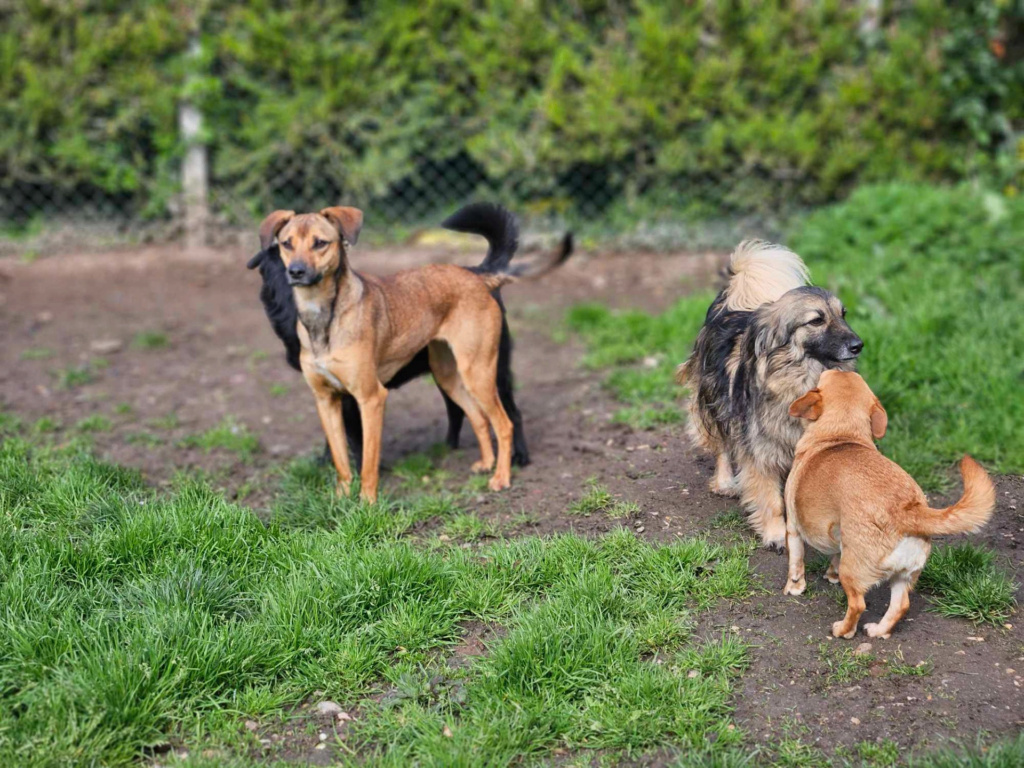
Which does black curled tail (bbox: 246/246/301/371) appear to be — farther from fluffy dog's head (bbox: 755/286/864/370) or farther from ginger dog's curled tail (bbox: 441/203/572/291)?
fluffy dog's head (bbox: 755/286/864/370)

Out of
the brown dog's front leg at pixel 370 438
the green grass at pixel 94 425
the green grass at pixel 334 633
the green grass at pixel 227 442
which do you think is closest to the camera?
the green grass at pixel 334 633

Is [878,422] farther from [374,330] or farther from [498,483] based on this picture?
[374,330]

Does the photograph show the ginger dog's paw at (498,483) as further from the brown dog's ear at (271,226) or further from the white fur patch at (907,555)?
the white fur patch at (907,555)

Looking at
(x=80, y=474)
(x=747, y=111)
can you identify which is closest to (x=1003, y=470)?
(x=80, y=474)

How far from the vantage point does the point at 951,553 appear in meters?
4.09

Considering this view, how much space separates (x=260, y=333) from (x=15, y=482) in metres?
4.04

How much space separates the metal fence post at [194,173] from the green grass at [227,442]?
4932 mm

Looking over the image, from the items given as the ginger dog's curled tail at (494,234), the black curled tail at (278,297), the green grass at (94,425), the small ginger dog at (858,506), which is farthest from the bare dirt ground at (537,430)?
the ginger dog's curled tail at (494,234)

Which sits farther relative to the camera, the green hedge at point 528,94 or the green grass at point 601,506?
the green hedge at point 528,94

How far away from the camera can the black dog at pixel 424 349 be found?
5449mm

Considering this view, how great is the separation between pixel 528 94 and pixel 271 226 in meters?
5.74

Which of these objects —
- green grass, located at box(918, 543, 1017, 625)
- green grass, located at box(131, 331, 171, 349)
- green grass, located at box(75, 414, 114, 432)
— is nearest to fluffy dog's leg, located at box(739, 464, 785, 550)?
green grass, located at box(918, 543, 1017, 625)

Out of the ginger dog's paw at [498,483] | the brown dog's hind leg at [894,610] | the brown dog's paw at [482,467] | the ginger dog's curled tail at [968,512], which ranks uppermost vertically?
the ginger dog's curled tail at [968,512]

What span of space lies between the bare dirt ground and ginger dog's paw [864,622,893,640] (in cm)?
4
